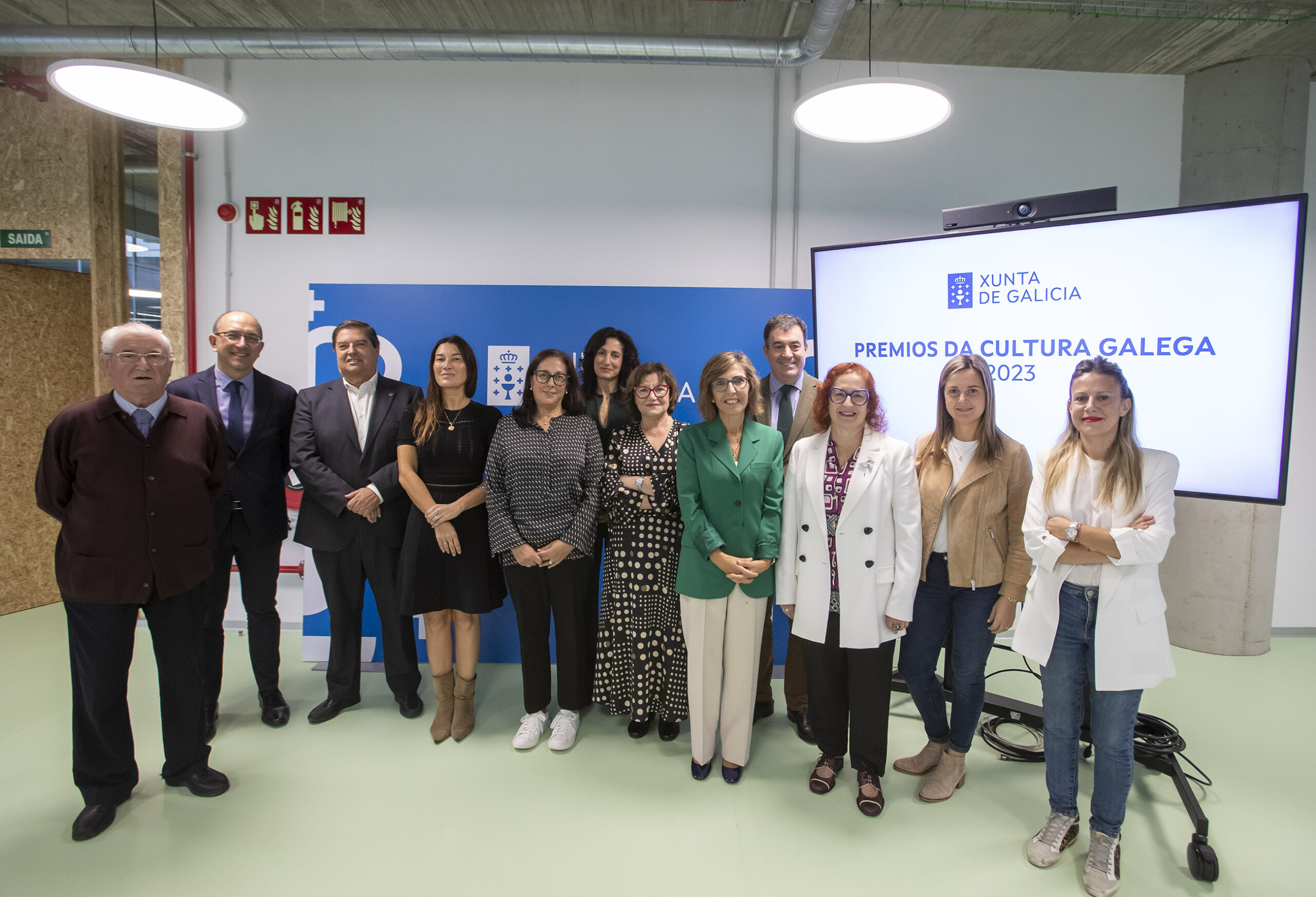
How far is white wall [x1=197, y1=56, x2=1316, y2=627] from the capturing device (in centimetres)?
417

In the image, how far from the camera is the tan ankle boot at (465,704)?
2.94 metres

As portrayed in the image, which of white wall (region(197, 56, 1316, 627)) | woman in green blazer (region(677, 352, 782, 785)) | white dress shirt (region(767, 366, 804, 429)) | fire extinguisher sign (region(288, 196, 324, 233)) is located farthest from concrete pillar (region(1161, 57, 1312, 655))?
fire extinguisher sign (region(288, 196, 324, 233))

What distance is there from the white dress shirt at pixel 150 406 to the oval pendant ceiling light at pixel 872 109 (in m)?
2.81

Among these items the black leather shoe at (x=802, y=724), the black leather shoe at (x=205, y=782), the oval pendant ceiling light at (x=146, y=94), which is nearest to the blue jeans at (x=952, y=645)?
the black leather shoe at (x=802, y=724)

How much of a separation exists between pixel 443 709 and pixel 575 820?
0.97m

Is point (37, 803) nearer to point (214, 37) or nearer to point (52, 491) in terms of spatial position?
point (52, 491)

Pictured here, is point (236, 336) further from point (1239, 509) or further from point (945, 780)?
point (1239, 509)

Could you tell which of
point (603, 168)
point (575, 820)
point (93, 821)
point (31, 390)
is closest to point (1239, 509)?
point (575, 820)

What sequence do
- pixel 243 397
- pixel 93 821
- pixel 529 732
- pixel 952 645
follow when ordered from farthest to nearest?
pixel 243 397 → pixel 529 732 → pixel 952 645 → pixel 93 821

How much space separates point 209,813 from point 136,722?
3.53 ft

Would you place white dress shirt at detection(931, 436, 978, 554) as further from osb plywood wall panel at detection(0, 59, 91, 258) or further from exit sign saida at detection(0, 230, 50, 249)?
exit sign saida at detection(0, 230, 50, 249)

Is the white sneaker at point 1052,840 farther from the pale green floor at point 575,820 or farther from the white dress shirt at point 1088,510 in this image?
the white dress shirt at point 1088,510

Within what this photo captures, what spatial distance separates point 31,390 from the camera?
4496mm

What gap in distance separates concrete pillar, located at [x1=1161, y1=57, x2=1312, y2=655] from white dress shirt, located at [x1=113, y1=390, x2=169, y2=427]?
5.65 m
